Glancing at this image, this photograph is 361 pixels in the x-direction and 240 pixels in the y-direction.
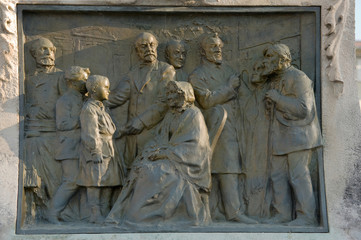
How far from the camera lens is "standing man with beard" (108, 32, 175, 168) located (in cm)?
947

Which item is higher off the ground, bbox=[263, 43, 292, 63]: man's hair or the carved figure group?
bbox=[263, 43, 292, 63]: man's hair

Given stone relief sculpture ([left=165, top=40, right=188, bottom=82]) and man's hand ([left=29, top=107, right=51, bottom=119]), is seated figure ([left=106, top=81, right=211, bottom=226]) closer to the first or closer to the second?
stone relief sculpture ([left=165, top=40, right=188, bottom=82])

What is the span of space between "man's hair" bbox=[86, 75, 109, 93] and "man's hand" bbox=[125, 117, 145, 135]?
2.09 ft

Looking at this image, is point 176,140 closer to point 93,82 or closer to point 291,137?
point 93,82

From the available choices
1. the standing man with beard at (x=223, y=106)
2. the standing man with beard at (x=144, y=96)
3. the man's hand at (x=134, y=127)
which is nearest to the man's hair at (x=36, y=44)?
the standing man with beard at (x=144, y=96)

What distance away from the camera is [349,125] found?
943 cm

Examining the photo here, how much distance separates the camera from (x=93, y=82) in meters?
9.25

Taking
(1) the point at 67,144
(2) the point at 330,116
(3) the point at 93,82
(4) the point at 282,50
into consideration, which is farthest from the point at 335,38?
(1) the point at 67,144

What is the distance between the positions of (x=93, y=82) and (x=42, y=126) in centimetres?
87

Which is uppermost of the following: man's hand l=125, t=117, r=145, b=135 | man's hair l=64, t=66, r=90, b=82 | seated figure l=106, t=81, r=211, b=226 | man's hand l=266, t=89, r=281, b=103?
man's hair l=64, t=66, r=90, b=82

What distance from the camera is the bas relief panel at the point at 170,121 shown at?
9.09 m

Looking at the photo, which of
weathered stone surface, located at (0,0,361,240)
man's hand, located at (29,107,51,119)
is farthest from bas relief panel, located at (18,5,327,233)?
weathered stone surface, located at (0,0,361,240)

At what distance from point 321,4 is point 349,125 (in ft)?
5.16

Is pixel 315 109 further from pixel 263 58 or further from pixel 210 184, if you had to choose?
pixel 210 184
